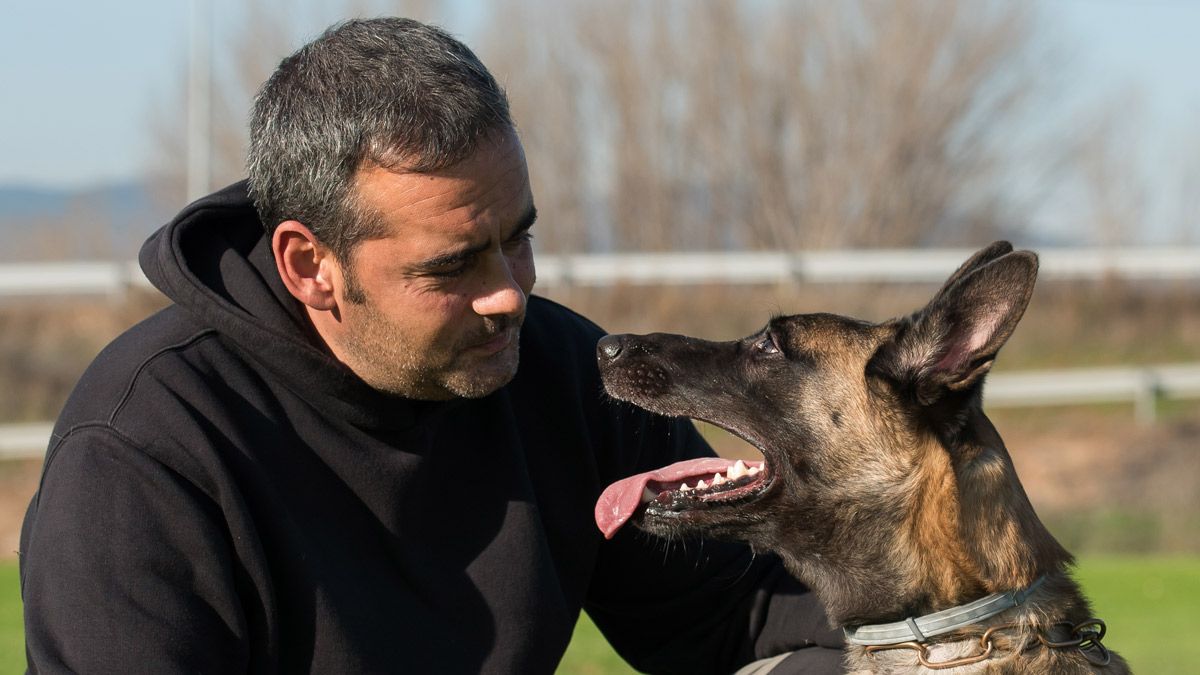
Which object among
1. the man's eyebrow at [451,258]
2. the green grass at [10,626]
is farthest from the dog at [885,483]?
the green grass at [10,626]

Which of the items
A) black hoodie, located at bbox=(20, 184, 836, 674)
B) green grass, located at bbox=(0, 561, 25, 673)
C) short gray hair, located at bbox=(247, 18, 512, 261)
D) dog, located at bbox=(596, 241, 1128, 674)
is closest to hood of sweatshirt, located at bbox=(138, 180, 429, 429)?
black hoodie, located at bbox=(20, 184, 836, 674)

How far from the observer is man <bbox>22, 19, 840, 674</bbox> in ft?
9.75

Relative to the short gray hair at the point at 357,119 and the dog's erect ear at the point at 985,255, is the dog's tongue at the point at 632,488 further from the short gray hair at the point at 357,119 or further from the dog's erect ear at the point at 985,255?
the short gray hair at the point at 357,119

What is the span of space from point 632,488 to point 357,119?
1.15 metres

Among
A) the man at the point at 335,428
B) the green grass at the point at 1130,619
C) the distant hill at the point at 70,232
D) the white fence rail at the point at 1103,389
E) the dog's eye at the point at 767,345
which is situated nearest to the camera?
the man at the point at 335,428

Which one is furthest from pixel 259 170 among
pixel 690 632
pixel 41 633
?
pixel 690 632

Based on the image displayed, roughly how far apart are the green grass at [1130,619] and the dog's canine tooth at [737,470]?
9.29ft

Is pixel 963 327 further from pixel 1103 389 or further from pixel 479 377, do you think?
pixel 1103 389

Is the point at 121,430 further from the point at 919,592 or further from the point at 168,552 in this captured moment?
the point at 919,592

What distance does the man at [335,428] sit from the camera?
297 cm

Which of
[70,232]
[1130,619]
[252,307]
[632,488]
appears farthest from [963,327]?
[70,232]

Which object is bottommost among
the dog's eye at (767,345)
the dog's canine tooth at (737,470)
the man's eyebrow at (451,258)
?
the dog's canine tooth at (737,470)

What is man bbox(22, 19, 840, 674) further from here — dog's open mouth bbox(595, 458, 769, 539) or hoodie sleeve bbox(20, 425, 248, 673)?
dog's open mouth bbox(595, 458, 769, 539)

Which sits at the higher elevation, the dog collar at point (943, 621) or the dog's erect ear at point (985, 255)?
the dog's erect ear at point (985, 255)
